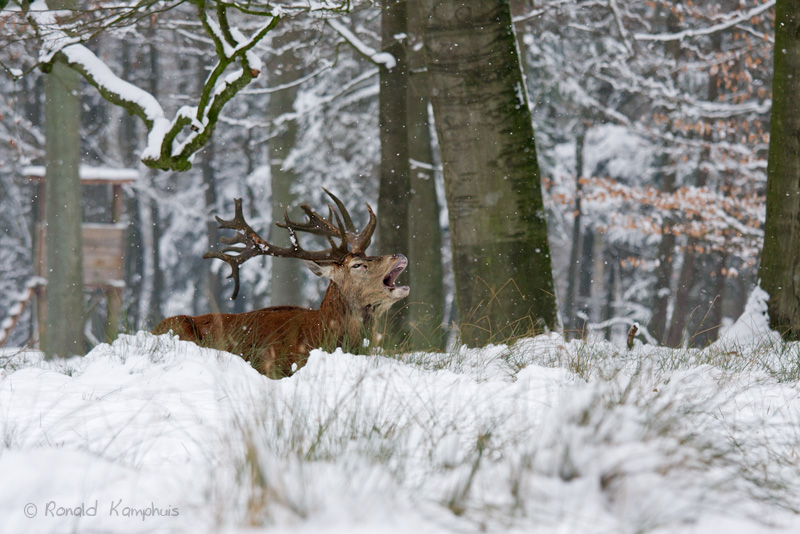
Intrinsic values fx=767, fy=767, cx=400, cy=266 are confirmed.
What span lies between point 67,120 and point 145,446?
9.90m

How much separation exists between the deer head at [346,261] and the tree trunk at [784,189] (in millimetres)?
3255

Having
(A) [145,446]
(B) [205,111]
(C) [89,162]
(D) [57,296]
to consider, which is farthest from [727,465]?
(C) [89,162]

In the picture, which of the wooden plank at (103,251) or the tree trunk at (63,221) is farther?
the wooden plank at (103,251)

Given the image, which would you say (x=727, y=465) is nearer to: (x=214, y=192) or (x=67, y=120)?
(x=67, y=120)

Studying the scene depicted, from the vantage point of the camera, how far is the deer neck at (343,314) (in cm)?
612

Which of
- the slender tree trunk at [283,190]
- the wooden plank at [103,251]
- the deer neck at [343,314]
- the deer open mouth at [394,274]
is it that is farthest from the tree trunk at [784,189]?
Result: the wooden plank at [103,251]

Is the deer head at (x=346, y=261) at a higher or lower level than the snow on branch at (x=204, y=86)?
lower

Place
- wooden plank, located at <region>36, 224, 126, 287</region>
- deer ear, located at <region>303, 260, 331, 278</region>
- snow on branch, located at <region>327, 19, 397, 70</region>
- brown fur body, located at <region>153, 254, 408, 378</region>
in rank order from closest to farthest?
brown fur body, located at <region>153, 254, 408, 378</region>
deer ear, located at <region>303, 260, 331, 278</region>
snow on branch, located at <region>327, 19, 397, 70</region>
wooden plank, located at <region>36, 224, 126, 287</region>

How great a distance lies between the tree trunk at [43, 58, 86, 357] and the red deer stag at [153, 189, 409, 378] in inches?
221

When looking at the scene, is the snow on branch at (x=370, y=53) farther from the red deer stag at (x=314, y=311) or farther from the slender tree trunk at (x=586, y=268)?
the slender tree trunk at (x=586, y=268)

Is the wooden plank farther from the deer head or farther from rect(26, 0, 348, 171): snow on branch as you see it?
the deer head

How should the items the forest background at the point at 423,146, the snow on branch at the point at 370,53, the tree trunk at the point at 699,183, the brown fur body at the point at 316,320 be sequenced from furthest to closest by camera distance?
the tree trunk at the point at 699,183 → the forest background at the point at 423,146 → the snow on branch at the point at 370,53 → the brown fur body at the point at 316,320

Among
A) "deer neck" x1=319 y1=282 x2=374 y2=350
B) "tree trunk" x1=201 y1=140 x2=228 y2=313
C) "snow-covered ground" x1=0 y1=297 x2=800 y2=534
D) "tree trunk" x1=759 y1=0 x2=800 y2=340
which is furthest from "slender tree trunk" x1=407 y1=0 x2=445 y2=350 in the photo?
"tree trunk" x1=201 y1=140 x2=228 y2=313

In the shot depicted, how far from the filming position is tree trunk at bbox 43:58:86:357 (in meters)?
11.2
